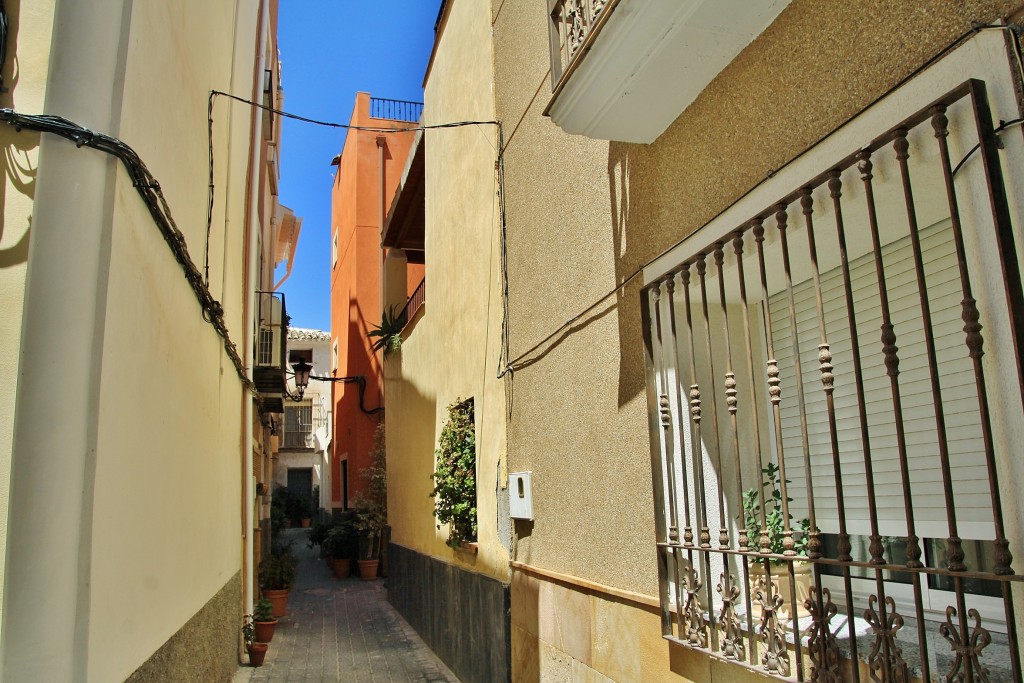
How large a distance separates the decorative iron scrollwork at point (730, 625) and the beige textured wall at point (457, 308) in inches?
127

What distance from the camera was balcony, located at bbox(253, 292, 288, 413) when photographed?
11581 millimetres

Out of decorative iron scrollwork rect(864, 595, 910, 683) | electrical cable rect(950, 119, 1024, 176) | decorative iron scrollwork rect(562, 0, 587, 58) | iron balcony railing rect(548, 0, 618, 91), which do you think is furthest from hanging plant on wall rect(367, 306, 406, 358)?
electrical cable rect(950, 119, 1024, 176)

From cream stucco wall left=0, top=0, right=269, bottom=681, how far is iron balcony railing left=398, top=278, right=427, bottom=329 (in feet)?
18.0

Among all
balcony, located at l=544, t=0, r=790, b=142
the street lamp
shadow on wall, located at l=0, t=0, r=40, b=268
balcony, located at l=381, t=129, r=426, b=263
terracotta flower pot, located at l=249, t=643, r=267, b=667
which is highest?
balcony, located at l=381, t=129, r=426, b=263

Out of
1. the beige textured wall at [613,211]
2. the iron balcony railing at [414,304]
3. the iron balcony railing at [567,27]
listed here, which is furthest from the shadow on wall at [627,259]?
the iron balcony railing at [414,304]

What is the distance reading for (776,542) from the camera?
3.12 meters

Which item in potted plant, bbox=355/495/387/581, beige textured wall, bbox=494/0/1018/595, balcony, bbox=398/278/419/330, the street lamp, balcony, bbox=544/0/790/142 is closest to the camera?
beige textured wall, bbox=494/0/1018/595

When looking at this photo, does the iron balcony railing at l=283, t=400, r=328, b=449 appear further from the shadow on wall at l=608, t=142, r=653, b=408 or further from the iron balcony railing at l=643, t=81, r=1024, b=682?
the iron balcony railing at l=643, t=81, r=1024, b=682

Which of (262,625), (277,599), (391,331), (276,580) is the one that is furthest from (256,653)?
(391,331)

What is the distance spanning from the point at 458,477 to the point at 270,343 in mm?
5229

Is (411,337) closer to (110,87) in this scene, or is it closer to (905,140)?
(110,87)

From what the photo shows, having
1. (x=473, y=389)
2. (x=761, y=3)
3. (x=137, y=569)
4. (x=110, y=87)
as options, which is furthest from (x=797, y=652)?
(x=473, y=389)

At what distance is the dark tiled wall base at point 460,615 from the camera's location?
6246mm

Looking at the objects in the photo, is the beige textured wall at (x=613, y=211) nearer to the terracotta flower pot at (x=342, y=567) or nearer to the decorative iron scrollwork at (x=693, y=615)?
the decorative iron scrollwork at (x=693, y=615)
